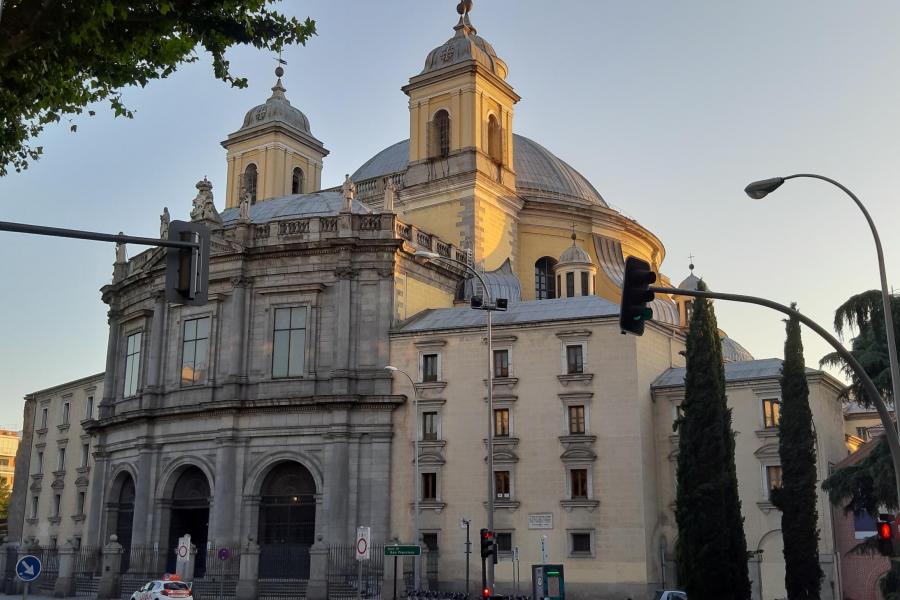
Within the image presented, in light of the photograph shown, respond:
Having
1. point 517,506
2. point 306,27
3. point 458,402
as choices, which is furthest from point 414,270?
point 306,27

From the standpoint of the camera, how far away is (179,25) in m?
18.5

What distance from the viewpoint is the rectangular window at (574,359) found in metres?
44.9

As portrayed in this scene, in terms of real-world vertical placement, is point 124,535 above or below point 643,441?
below

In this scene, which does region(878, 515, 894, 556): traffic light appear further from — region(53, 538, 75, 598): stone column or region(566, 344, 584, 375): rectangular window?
region(53, 538, 75, 598): stone column

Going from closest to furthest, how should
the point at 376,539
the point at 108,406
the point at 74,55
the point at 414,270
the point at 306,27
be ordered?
the point at 74,55 < the point at 306,27 < the point at 376,539 < the point at 414,270 < the point at 108,406

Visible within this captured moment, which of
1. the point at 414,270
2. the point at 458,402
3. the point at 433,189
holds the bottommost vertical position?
the point at 458,402

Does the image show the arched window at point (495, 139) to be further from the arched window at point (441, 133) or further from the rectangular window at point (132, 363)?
the rectangular window at point (132, 363)

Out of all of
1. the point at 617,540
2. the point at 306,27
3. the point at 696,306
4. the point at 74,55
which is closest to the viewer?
the point at 74,55

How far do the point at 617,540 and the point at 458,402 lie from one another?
933cm

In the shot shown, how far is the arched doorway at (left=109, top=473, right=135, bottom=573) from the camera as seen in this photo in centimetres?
5359

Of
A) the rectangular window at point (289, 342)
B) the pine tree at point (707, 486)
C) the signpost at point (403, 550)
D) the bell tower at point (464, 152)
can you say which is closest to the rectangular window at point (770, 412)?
the pine tree at point (707, 486)

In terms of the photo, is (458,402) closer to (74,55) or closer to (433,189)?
(433,189)

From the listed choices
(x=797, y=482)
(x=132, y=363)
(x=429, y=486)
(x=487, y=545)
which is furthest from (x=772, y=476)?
(x=132, y=363)

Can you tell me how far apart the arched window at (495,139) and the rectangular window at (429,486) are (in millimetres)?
21593
